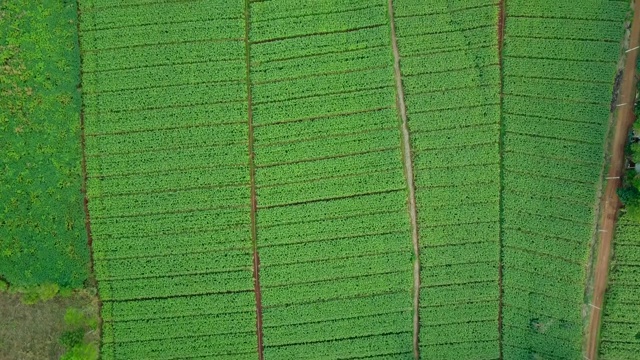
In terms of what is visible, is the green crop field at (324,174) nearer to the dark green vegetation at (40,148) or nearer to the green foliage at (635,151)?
the dark green vegetation at (40,148)

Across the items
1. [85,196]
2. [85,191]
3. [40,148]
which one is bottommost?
[85,196]

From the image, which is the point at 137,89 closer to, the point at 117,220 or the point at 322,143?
the point at 117,220

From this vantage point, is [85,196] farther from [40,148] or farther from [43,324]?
[43,324]

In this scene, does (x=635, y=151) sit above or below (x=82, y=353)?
above

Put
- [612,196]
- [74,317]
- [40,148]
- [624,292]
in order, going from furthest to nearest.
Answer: [40,148], [612,196], [74,317], [624,292]

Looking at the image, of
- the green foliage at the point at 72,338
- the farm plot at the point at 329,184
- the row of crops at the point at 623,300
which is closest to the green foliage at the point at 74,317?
the green foliage at the point at 72,338

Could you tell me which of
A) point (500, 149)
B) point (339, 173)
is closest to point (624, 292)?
point (500, 149)

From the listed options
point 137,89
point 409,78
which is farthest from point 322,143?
point 137,89
